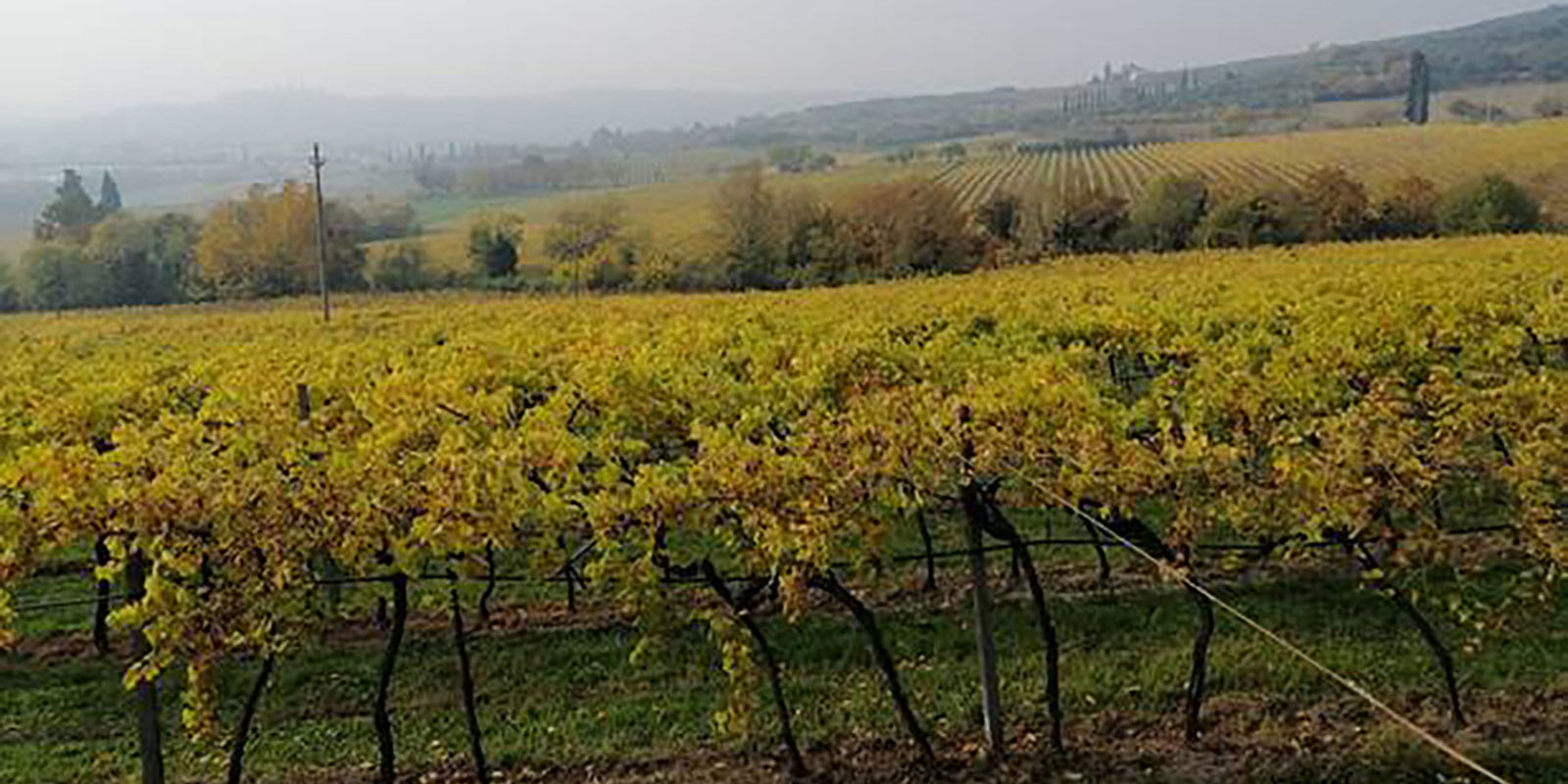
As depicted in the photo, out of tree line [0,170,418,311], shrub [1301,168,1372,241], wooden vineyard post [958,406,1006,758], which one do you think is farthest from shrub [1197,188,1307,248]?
wooden vineyard post [958,406,1006,758]

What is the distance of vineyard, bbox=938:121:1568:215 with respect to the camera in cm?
7088

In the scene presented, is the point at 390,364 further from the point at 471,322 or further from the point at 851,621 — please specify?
the point at 471,322

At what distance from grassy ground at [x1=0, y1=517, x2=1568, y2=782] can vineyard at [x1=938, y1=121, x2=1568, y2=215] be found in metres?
56.3

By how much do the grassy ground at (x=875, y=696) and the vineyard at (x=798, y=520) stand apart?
72 millimetres

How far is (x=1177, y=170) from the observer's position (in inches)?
3354

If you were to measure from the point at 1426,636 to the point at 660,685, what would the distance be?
20.2ft

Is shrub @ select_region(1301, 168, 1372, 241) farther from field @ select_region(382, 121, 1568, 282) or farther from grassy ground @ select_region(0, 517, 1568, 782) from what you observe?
grassy ground @ select_region(0, 517, 1568, 782)

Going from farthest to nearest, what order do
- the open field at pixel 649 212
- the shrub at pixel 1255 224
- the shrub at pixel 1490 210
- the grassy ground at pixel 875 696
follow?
the open field at pixel 649 212 < the shrub at pixel 1255 224 < the shrub at pixel 1490 210 < the grassy ground at pixel 875 696

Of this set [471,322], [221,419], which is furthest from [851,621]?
[471,322]

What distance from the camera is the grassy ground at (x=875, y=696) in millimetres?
8922

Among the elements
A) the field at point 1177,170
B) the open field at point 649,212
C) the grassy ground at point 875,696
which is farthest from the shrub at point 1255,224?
the grassy ground at point 875,696

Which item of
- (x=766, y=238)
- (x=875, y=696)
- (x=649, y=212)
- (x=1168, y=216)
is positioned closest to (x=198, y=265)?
(x=766, y=238)

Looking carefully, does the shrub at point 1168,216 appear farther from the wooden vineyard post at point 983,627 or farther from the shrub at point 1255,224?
the wooden vineyard post at point 983,627

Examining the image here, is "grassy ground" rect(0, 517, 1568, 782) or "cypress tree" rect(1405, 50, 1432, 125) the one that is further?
"cypress tree" rect(1405, 50, 1432, 125)
